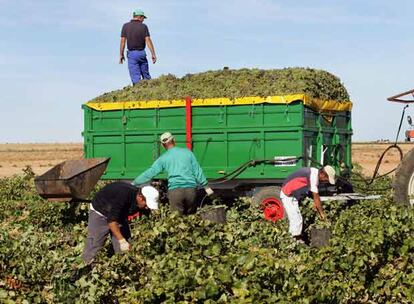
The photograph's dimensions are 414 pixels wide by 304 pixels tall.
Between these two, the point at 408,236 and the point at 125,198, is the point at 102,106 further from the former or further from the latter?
the point at 408,236

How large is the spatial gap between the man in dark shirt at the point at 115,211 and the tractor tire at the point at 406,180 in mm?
3907

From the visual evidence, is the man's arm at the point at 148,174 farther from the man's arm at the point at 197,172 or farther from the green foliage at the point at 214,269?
the green foliage at the point at 214,269

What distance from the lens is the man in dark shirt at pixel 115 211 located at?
25.7ft

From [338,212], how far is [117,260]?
6.06m

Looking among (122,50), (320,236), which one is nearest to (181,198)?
(320,236)

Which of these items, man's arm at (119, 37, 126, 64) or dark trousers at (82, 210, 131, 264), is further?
man's arm at (119, 37, 126, 64)

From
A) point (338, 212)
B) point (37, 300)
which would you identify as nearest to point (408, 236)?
point (37, 300)

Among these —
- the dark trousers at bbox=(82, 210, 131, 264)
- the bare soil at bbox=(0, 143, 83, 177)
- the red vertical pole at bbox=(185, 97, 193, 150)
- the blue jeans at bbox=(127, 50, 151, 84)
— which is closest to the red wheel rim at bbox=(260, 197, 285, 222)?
the red vertical pole at bbox=(185, 97, 193, 150)

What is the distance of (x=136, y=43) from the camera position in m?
15.2

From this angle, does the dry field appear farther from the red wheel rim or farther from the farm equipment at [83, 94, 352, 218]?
the red wheel rim

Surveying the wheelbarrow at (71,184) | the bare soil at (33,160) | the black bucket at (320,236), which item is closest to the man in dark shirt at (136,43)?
the wheelbarrow at (71,184)

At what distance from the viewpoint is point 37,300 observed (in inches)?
265

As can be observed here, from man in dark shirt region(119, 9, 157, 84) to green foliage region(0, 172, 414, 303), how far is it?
23.3 feet

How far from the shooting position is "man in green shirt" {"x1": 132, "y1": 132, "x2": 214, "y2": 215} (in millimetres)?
10352
